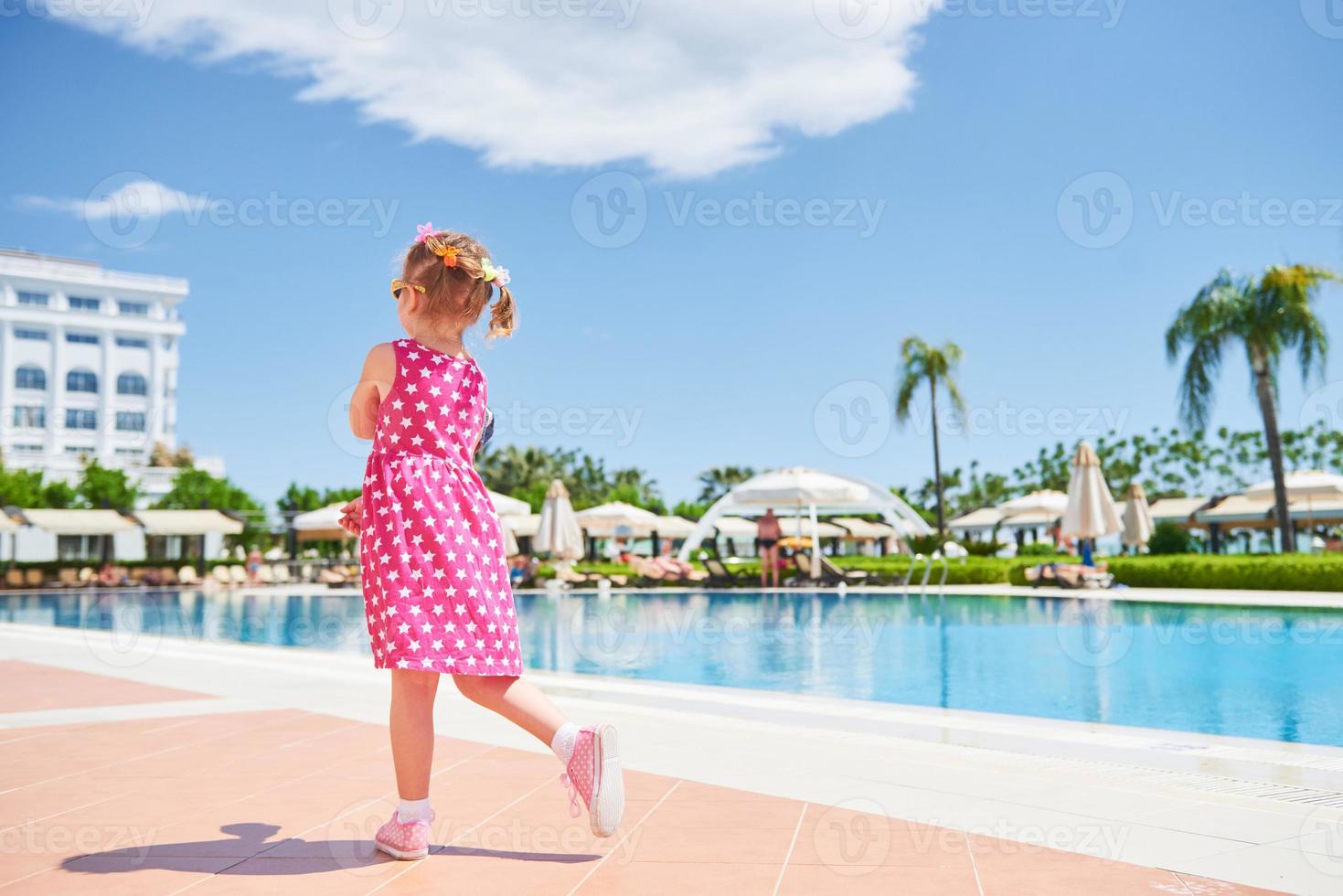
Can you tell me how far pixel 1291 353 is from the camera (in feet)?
71.2

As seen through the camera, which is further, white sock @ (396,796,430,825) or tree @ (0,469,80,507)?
tree @ (0,469,80,507)

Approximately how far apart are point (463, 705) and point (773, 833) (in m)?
3.29

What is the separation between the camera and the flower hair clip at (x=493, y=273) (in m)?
3.02

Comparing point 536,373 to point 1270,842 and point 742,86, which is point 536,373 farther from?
point 1270,842

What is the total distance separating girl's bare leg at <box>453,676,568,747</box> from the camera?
283cm

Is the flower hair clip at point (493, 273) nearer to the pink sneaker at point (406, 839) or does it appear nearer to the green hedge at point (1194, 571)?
the pink sneaker at point (406, 839)

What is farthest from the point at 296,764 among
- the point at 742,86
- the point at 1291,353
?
the point at 1291,353

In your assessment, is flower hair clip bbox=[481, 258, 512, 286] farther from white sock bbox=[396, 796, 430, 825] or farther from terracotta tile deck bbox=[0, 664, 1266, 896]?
terracotta tile deck bbox=[0, 664, 1266, 896]

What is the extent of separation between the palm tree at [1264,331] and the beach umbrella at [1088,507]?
3453 mm

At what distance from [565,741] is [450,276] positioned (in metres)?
1.30

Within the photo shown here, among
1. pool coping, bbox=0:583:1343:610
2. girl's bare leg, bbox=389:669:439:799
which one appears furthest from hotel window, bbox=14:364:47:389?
girl's bare leg, bbox=389:669:439:799

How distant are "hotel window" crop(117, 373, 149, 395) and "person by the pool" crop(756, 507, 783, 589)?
62673mm

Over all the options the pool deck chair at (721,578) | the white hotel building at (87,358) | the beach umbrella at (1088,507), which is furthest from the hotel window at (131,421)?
the beach umbrella at (1088,507)

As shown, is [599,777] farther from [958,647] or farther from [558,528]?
[558,528]
